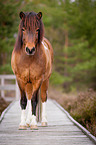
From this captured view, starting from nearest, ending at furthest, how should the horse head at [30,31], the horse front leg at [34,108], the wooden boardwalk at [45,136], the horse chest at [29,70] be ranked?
the wooden boardwalk at [45,136] → the horse head at [30,31] → the horse chest at [29,70] → the horse front leg at [34,108]

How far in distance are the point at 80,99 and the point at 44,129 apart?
13.2 ft

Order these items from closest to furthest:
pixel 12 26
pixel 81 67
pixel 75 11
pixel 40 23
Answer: pixel 40 23, pixel 12 26, pixel 81 67, pixel 75 11

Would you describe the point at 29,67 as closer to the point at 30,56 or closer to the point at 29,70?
the point at 29,70

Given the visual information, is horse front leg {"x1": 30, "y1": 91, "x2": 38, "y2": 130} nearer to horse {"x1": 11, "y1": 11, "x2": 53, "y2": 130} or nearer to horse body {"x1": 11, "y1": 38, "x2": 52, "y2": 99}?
horse {"x1": 11, "y1": 11, "x2": 53, "y2": 130}

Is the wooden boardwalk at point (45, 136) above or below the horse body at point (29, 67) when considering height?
below

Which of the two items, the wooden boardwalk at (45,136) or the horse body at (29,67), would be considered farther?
the horse body at (29,67)

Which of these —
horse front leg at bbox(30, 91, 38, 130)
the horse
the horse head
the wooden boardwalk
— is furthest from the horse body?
the wooden boardwalk

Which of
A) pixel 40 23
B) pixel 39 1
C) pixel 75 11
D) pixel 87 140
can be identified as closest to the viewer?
pixel 87 140

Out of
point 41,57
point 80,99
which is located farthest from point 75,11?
point 41,57

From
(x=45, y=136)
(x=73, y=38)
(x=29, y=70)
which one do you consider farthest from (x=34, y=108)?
(x=73, y=38)

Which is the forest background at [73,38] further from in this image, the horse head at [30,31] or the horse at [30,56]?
the horse head at [30,31]

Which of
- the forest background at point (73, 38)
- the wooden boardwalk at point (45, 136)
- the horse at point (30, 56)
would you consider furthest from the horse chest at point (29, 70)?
the forest background at point (73, 38)

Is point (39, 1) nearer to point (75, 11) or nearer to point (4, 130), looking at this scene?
point (75, 11)

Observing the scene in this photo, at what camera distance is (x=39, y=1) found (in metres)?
24.3
